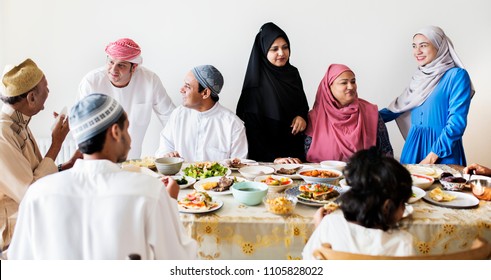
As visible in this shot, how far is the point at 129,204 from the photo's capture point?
4.06 ft

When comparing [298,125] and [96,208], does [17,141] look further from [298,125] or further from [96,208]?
[298,125]

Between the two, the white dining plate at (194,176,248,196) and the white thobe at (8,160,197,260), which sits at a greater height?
the white thobe at (8,160,197,260)

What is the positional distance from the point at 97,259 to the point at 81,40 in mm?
3110

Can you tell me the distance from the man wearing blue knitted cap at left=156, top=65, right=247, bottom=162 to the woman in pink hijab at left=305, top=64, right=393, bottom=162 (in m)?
0.58

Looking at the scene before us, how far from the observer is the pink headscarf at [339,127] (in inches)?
121

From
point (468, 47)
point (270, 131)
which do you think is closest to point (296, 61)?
point (270, 131)

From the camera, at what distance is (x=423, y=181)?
215 centimetres

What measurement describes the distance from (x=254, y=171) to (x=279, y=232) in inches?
28.3

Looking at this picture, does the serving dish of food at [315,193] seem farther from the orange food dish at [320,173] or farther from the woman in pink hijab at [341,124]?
the woman in pink hijab at [341,124]

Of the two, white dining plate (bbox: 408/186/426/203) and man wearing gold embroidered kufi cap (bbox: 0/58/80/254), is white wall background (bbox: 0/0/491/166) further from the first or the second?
white dining plate (bbox: 408/186/426/203)

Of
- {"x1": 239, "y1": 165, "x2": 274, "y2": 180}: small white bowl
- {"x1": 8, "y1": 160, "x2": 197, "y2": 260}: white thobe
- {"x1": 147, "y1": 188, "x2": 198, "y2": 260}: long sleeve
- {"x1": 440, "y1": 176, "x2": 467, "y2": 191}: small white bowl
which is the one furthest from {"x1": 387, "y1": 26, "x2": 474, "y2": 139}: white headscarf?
{"x1": 8, "y1": 160, "x2": 197, "y2": 260}: white thobe

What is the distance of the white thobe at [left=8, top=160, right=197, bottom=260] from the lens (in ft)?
4.04

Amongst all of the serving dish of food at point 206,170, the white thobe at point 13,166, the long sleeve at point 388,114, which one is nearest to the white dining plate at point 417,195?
the serving dish of food at point 206,170

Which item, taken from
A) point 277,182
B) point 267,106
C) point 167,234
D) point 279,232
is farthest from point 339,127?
point 167,234
